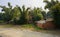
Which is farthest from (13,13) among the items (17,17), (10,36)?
(10,36)

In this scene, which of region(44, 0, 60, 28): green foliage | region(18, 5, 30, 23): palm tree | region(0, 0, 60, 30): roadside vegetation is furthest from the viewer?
region(18, 5, 30, 23): palm tree

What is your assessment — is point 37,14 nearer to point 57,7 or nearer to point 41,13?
point 41,13

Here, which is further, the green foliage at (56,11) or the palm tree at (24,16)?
the palm tree at (24,16)

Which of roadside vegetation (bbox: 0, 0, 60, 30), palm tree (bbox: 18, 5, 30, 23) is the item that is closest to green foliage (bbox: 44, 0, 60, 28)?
roadside vegetation (bbox: 0, 0, 60, 30)

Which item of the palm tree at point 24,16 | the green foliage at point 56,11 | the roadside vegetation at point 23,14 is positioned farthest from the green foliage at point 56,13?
the palm tree at point 24,16

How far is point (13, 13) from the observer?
1233cm

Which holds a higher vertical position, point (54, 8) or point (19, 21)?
point (54, 8)

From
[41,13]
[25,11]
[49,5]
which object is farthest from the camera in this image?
[41,13]

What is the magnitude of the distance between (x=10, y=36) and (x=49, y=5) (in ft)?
15.4

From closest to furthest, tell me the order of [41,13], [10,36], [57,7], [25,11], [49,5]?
1. [10,36]
2. [57,7]
3. [49,5]
4. [25,11]
5. [41,13]

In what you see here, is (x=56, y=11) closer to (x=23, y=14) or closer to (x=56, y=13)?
(x=56, y=13)

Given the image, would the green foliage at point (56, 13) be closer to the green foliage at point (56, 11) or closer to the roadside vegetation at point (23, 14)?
the green foliage at point (56, 11)

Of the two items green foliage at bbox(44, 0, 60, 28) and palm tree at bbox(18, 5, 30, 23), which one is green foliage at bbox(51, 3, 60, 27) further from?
palm tree at bbox(18, 5, 30, 23)

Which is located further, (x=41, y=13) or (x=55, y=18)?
(x=41, y=13)
